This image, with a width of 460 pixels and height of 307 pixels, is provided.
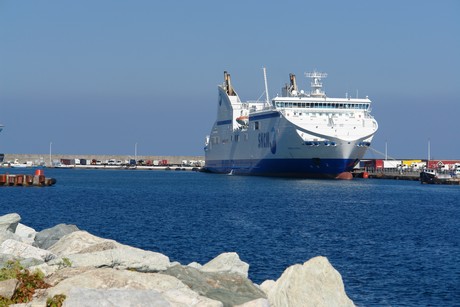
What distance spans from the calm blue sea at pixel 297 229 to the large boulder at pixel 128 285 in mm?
7158

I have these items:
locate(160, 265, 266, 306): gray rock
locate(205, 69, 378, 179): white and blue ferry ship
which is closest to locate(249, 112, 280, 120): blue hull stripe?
locate(205, 69, 378, 179): white and blue ferry ship

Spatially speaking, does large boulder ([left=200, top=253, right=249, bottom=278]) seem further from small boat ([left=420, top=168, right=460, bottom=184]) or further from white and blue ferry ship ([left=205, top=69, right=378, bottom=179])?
small boat ([left=420, top=168, right=460, bottom=184])

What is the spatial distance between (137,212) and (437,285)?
25.8 m

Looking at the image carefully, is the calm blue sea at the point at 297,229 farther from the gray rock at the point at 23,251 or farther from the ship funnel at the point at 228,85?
the ship funnel at the point at 228,85

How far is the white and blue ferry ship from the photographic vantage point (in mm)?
79438

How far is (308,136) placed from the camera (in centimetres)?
7956

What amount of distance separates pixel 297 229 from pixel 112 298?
2530 cm

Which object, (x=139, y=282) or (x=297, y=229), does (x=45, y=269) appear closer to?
(x=139, y=282)

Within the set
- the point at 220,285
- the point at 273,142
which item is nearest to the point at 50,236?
the point at 220,285

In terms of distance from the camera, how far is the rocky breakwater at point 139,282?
466 inches

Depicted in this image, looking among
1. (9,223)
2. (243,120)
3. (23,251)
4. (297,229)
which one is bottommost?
(297,229)

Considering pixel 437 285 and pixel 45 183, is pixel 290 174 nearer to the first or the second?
pixel 45 183

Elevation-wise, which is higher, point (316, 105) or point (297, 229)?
point (316, 105)

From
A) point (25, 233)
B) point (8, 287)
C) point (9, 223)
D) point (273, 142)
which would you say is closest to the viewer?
point (8, 287)
